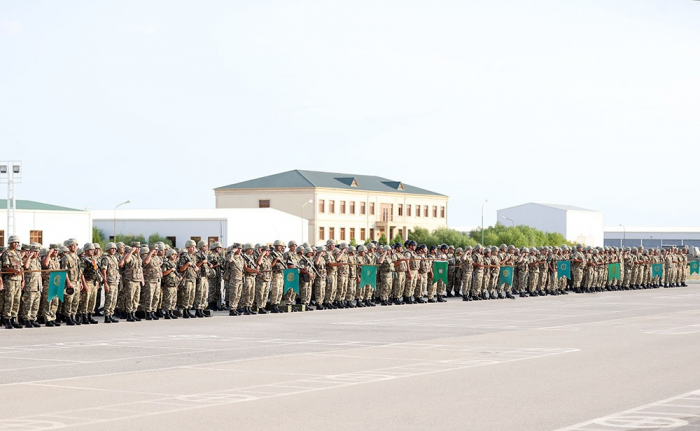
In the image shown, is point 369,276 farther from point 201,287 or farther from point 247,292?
point 201,287

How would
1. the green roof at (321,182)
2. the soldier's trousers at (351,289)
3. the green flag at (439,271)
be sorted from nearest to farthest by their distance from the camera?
the soldier's trousers at (351,289) → the green flag at (439,271) → the green roof at (321,182)

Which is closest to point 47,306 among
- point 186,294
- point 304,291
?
point 186,294

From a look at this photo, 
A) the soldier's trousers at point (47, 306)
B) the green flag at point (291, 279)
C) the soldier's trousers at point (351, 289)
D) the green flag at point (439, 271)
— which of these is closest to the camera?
the soldier's trousers at point (47, 306)

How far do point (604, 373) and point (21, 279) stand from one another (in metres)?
12.4

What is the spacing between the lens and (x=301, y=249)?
93.5 feet

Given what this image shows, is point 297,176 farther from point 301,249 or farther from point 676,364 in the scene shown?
point 676,364

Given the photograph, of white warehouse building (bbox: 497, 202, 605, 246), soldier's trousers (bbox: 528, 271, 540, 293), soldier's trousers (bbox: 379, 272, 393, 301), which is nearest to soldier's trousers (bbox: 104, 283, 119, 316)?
soldier's trousers (bbox: 379, 272, 393, 301)

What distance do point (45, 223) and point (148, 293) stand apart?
6166 cm

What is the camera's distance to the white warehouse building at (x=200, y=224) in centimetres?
9800

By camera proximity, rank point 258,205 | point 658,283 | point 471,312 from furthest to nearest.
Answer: point 258,205, point 658,283, point 471,312

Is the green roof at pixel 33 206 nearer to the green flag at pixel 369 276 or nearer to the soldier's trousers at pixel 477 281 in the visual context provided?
the soldier's trousers at pixel 477 281

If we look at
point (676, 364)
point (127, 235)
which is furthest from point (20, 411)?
point (127, 235)

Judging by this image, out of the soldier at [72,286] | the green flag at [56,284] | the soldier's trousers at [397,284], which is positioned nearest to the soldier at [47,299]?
the green flag at [56,284]

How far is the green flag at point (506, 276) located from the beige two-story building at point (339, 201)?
73.5 metres
